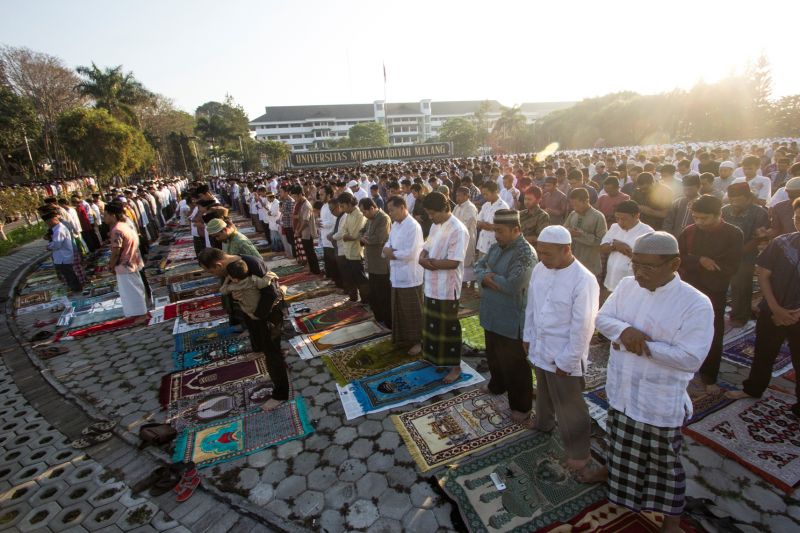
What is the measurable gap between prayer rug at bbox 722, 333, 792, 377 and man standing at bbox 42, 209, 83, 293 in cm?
1098

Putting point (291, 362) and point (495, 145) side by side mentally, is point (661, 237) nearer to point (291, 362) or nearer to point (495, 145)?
point (291, 362)

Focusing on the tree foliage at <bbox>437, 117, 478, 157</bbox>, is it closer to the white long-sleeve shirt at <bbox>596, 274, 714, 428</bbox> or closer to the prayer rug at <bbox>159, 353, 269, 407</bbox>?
the prayer rug at <bbox>159, 353, 269, 407</bbox>

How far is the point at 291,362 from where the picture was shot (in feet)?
16.5

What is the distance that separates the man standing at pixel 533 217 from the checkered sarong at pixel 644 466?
3.04 meters

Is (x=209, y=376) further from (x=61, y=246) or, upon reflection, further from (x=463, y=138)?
(x=463, y=138)

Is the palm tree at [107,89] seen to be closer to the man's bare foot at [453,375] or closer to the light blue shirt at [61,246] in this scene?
the light blue shirt at [61,246]

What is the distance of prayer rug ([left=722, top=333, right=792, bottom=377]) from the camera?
4.04 metres

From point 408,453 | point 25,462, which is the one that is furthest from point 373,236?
point 25,462

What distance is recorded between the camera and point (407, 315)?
4805 millimetres

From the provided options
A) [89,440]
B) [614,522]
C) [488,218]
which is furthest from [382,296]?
[614,522]

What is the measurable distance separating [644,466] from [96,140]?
26.5 meters

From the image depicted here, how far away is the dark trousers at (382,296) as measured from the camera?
5.52 meters

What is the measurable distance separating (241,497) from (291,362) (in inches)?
82.1

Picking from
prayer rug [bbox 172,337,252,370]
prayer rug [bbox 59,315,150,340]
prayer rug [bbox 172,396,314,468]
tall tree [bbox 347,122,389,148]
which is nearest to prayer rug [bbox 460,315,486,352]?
prayer rug [bbox 172,396,314,468]
